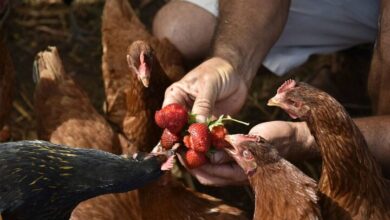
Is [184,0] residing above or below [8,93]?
above

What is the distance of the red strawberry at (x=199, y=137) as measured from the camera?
7.85 feet

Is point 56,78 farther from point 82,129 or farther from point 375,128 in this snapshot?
point 375,128

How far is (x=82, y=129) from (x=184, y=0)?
95 centimetres

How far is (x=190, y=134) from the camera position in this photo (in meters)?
2.43

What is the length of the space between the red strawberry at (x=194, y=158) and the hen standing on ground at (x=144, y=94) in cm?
19

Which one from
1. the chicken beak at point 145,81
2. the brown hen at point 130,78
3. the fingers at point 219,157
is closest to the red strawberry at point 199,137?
the fingers at point 219,157

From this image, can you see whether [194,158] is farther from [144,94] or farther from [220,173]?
[144,94]

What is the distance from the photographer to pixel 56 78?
3.38 m

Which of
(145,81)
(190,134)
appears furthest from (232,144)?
(145,81)

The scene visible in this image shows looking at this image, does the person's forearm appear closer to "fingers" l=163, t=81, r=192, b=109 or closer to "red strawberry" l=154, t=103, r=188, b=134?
"fingers" l=163, t=81, r=192, b=109

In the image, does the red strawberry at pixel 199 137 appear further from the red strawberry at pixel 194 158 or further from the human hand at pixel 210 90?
the human hand at pixel 210 90

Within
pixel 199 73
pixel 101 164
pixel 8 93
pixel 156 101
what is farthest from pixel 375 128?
pixel 8 93

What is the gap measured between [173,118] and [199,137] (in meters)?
0.13

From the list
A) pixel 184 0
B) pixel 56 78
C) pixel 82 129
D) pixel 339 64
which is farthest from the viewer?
pixel 339 64
